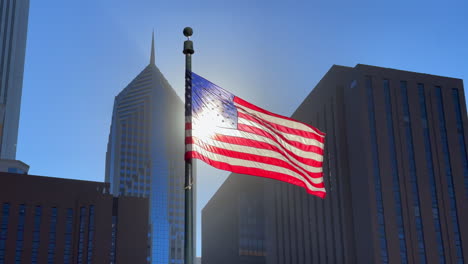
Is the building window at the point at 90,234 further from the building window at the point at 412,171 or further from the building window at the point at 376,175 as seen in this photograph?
the building window at the point at 412,171

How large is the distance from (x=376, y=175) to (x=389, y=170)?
6.94 ft

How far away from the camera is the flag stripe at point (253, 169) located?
61.2 feet

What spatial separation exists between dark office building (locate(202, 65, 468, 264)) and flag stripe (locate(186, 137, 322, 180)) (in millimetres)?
54083

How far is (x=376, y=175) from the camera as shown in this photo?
256 ft

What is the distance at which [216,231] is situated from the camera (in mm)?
159750

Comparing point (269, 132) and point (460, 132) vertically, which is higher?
point (460, 132)

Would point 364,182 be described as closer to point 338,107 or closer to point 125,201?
point 338,107

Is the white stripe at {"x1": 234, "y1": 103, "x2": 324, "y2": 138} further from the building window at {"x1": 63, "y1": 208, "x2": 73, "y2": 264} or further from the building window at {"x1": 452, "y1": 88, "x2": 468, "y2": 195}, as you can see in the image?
the building window at {"x1": 63, "y1": 208, "x2": 73, "y2": 264}

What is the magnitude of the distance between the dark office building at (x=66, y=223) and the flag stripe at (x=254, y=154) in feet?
273

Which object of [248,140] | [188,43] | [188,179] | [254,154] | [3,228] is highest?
[3,228]

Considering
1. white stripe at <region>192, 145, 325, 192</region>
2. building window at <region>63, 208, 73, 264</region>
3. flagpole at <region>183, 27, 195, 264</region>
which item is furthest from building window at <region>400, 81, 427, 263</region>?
flagpole at <region>183, 27, 195, 264</region>

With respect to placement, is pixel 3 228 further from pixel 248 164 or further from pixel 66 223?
pixel 248 164

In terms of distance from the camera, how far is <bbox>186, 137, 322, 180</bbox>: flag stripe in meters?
18.9

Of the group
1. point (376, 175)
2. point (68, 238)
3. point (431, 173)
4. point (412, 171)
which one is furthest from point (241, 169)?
point (68, 238)
